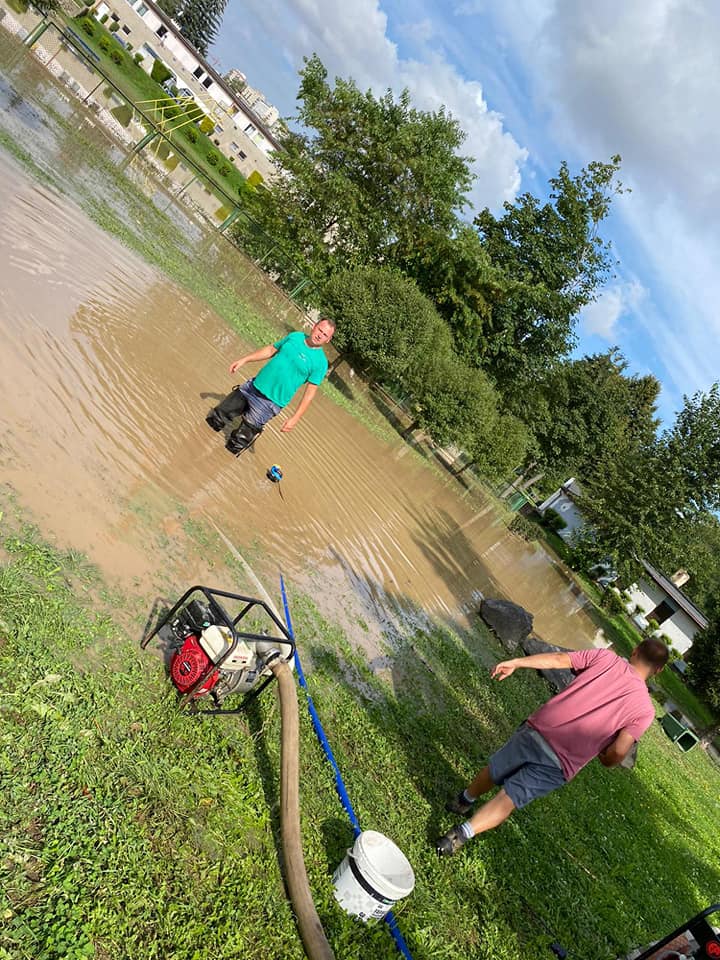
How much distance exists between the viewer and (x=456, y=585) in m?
14.7

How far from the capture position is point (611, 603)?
33344 mm

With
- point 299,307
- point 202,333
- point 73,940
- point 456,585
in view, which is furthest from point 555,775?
point 299,307

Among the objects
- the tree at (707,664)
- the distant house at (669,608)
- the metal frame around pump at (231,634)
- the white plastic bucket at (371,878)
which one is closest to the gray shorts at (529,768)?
the white plastic bucket at (371,878)

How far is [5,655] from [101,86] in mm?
30084

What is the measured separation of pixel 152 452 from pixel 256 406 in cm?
168

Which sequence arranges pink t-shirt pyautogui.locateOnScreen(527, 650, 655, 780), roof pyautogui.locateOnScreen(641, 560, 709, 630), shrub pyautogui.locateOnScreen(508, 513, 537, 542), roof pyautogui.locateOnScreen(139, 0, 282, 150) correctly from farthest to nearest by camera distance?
roof pyautogui.locateOnScreen(139, 0, 282, 150)
roof pyautogui.locateOnScreen(641, 560, 709, 630)
shrub pyautogui.locateOnScreen(508, 513, 537, 542)
pink t-shirt pyautogui.locateOnScreen(527, 650, 655, 780)

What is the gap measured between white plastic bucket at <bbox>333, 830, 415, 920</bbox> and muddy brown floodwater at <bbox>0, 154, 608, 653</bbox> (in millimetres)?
2887

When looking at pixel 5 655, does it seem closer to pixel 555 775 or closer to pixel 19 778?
pixel 19 778

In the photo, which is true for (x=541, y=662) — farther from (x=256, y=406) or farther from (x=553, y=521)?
(x=553, y=521)

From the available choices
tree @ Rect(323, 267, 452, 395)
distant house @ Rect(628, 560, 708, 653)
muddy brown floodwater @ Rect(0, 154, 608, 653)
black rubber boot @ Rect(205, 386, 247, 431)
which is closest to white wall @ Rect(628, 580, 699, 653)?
distant house @ Rect(628, 560, 708, 653)

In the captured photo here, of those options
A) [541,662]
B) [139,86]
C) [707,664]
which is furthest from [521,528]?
[139,86]

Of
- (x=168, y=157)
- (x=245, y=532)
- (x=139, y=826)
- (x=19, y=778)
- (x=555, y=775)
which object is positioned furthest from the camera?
(x=168, y=157)

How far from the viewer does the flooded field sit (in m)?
6.34

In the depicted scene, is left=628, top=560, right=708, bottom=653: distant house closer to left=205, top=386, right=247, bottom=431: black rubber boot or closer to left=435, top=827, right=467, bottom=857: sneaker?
left=205, top=386, right=247, bottom=431: black rubber boot
